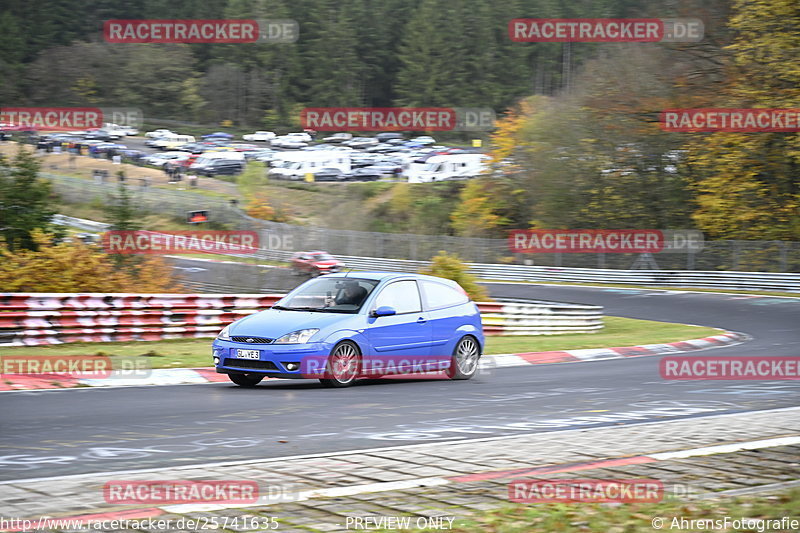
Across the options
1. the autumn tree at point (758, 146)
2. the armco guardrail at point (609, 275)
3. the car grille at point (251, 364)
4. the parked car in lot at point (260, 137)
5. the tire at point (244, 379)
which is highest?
the parked car in lot at point (260, 137)

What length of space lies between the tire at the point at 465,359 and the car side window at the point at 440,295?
584mm

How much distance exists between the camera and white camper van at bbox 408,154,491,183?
6981cm

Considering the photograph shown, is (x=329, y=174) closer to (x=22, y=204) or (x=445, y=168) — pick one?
(x=445, y=168)

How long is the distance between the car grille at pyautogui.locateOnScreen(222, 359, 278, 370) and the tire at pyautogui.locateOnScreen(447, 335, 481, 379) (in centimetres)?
320

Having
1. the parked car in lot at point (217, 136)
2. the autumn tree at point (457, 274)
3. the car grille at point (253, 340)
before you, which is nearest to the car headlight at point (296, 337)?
the car grille at point (253, 340)

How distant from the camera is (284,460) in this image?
752 centimetres

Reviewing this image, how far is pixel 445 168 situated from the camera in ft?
231

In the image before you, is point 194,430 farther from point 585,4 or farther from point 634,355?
point 585,4

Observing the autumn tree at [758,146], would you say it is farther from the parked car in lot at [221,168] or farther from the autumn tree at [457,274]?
the parked car in lot at [221,168]

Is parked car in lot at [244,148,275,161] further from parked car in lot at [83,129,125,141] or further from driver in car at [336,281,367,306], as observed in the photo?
driver in car at [336,281,367,306]

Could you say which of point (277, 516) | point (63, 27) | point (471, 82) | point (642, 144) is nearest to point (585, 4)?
point (471, 82)

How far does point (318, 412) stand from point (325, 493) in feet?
13.4

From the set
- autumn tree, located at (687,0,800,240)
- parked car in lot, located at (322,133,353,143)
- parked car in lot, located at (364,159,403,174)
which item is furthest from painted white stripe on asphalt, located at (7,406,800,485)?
parked car in lot, located at (322,133,353,143)

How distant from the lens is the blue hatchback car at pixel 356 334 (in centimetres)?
1241
